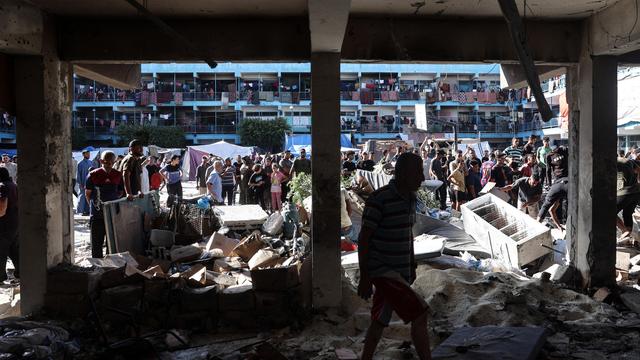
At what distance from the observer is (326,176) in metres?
5.70

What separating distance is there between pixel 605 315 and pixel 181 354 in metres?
4.36

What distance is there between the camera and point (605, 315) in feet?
18.0

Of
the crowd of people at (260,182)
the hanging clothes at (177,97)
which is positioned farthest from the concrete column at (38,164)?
the hanging clothes at (177,97)

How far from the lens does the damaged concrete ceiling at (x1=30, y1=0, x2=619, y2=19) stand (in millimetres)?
5406

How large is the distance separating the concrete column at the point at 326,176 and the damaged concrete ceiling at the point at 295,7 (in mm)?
639

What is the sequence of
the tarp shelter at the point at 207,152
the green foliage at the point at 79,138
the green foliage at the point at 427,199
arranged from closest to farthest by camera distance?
the green foliage at the point at 427,199 → the tarp shelter at the point at 207,152 → the green foliage at the point at 79,138

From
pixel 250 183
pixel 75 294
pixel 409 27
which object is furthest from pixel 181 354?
pixel 250 183

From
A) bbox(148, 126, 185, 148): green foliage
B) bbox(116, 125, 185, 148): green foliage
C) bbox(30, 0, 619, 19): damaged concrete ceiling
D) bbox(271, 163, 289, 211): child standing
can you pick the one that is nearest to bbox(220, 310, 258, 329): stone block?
bbox(30, 0, 619, 19): damaged concrete ceiling

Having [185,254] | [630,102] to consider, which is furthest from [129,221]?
[630,102]

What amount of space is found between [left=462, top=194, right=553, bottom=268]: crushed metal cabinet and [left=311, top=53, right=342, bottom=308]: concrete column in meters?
3.17

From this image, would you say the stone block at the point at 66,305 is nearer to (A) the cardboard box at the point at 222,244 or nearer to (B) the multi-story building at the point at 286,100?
(A) the cardboard box at the point at 222,244

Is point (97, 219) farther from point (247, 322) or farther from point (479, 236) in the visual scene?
point (479, 236)

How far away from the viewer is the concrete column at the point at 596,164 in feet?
20.3

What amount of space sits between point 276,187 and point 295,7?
866 centimetres
